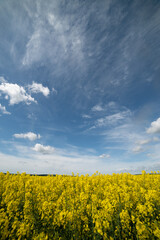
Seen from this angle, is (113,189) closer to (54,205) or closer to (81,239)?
(81,239)

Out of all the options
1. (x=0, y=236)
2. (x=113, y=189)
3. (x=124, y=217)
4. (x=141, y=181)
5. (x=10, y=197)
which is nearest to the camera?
(x=0, y=236)

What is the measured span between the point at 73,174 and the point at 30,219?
7248mm

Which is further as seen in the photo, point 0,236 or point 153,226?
point 153,226

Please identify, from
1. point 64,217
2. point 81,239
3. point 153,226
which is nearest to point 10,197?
point 64,217

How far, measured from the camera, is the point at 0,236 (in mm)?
3363

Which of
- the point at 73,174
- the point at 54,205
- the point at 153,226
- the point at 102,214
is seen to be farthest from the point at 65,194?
the point at 73,174

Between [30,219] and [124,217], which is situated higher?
[124,217]

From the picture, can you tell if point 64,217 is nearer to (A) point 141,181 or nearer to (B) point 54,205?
(B) point 54,205

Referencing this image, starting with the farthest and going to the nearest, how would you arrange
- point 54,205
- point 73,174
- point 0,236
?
1. point 73,174
2. point 54,205
3. point 0,236

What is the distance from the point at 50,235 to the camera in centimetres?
393

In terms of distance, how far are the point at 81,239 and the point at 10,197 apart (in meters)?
3.85

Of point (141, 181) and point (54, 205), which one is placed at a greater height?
point (141, 181)

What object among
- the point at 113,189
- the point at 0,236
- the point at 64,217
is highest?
the point at 113,189

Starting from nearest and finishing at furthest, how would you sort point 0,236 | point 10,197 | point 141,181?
1. point 0,236
2. point 10,197
3. point 141,181
